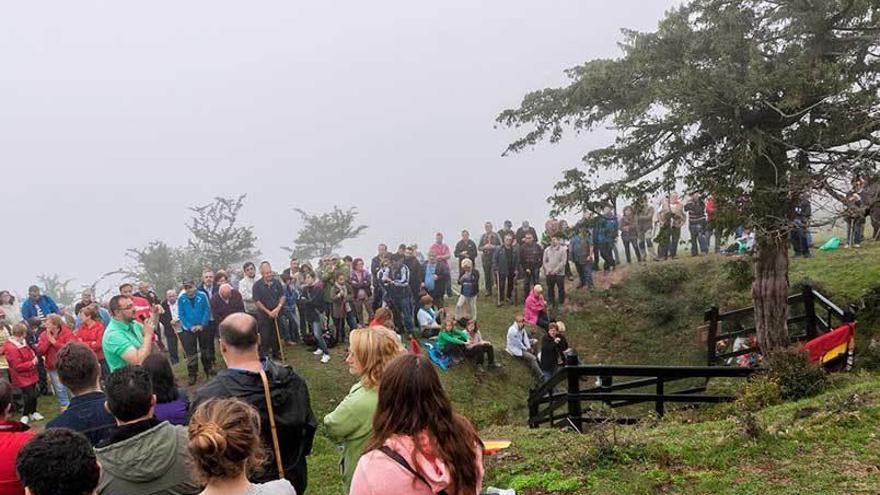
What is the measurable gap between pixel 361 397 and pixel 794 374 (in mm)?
7512

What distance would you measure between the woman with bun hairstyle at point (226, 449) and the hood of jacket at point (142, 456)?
798mm

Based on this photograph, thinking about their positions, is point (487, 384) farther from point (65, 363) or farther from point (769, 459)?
point (65, 363)

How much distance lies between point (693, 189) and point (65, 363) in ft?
37.1

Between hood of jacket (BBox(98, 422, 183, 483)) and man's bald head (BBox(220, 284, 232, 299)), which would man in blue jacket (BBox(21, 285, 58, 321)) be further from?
hood of jacket (BBox(98, 422, 183, 483))

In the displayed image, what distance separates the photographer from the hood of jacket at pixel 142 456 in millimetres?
3236

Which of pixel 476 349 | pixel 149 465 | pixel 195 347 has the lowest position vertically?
pixel 476 349

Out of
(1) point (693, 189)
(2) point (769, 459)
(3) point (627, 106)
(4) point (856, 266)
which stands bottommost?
(2) point (769, 459)

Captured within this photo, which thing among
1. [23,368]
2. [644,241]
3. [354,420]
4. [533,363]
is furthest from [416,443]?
[644,241]

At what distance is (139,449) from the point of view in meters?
3.29

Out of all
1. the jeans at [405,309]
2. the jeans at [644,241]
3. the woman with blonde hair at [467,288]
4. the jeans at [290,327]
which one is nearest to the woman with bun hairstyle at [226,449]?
the jeans at [290,327]

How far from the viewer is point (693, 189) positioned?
12.3 metres

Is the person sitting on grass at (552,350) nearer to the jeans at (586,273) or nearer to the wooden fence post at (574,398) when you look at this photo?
the wooden fence post at (574,398)

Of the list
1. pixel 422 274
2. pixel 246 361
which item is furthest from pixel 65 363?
pixel 422 274

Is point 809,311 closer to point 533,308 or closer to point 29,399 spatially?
point 533,308
